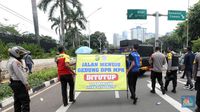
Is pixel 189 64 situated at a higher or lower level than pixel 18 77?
lower

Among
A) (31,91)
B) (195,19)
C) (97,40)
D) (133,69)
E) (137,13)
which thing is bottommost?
(31,91)

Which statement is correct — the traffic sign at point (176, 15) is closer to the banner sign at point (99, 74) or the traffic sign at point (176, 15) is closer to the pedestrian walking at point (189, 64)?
the pedestrian walking at point (189, 64)

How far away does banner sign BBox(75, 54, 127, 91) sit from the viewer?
10.9m

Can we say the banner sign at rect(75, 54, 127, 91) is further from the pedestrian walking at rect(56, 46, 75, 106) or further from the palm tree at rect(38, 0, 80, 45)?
the palm tree at rect(38, 0, 80, 45)

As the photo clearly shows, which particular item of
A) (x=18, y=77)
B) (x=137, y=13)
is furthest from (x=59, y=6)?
(x=18, y=77)

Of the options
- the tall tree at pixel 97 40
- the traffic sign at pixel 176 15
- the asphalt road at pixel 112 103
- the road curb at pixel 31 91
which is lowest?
the road curb at pixel 31 91

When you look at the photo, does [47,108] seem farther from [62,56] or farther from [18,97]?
[18,97]

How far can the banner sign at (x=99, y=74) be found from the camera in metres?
10.9

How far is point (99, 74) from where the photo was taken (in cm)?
1101

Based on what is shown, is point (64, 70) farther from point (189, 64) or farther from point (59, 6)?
point (59, 6)

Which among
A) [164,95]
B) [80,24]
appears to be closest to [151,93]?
[164,95]

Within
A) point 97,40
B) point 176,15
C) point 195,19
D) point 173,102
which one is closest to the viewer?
point 173,102

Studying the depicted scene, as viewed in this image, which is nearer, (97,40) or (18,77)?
(18,77)

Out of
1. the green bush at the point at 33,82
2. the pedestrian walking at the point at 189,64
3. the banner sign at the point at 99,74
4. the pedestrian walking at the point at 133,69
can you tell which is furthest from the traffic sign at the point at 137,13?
the pedestrian walking at the point at 133,69
